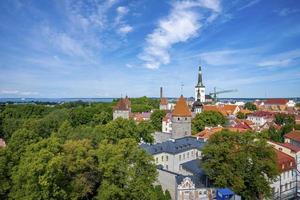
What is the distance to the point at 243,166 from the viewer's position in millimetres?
28359

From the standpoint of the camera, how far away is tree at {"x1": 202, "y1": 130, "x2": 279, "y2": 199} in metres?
27.8

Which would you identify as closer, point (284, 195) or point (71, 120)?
point (284, 195)

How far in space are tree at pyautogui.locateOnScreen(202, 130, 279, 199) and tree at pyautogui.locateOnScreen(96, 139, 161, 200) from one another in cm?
647

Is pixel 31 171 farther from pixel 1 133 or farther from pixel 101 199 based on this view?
pixel 1 133

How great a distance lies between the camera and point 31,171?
22656 mm

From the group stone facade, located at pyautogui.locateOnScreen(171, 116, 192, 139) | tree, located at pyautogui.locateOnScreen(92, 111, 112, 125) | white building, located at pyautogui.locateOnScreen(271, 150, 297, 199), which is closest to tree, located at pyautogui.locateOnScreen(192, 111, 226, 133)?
stone facade, located at pyautogui.locateOnScreen(171, 116, 192, 139)

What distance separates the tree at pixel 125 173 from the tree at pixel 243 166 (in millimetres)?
6465

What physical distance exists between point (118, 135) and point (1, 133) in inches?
1517

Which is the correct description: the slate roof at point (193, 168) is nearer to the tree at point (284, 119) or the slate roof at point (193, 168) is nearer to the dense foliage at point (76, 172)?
the dense foliage at point (76, 172)

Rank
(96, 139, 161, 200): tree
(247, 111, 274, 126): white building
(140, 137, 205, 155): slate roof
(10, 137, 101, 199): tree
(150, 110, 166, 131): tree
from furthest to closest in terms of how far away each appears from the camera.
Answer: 1. (247, 111, 274, 126): white building
2. (150, 110, 166, 131): tree
3. (140, 137, 205, 155): slate roof
4. (96, 139, 161, 200): tree
5. (10, 137, 101, 199): tree

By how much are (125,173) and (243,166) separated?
11.3m

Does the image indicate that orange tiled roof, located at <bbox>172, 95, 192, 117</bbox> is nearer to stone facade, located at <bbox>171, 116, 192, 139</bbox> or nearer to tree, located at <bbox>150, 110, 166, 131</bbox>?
stone facade, located at <bbox>171, 116, 192, 139</bbox>

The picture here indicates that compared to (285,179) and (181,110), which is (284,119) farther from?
(285,179)

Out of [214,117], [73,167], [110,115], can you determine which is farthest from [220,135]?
[110,115]
